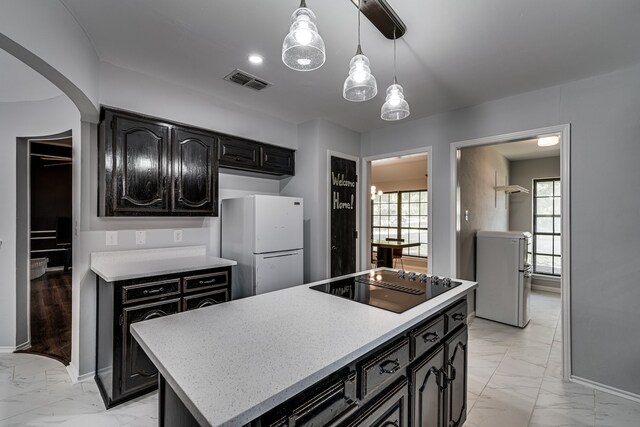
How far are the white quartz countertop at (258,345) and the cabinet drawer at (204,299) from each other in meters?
1.08

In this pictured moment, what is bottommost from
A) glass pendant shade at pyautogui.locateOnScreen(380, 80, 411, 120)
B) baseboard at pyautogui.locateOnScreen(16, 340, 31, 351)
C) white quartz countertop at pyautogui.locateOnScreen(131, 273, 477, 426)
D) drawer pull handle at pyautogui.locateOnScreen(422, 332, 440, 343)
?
baseboard at pyautogui.locateOnScreen(16, 340, 31, 351)

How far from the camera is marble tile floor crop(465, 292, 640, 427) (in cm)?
209

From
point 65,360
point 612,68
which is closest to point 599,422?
point 612,68

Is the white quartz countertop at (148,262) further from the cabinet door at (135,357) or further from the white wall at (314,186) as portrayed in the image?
the white wall at (314,186)

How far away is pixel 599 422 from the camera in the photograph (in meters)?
2.05

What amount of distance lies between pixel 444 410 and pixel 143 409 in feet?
6.61

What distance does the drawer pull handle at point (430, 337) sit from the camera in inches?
56.8

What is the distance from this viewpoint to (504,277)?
153 inches

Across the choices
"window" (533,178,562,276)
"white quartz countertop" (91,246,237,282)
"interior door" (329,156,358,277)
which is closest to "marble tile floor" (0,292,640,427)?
"white quartz countertop" (91,246,237,282)

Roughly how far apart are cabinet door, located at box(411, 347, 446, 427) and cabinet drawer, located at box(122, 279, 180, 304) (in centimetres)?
185

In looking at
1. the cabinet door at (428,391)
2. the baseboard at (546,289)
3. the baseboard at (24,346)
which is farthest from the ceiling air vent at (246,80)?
the baseboard at (546,289)

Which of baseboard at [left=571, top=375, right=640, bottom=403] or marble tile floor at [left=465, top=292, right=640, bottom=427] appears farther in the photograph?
baseboard at [left=571, top=375, right=640, bottom=403]

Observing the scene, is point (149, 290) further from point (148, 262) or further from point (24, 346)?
point (24, 346)

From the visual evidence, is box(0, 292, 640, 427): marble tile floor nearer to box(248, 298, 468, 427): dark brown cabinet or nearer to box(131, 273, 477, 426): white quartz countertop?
box(248, 298, 468, 427): dark brown cabinet
